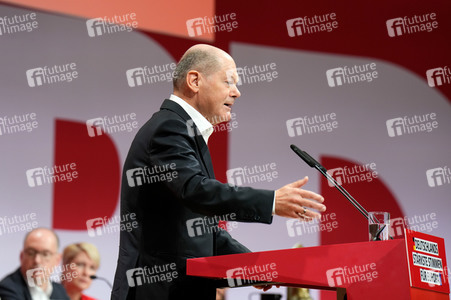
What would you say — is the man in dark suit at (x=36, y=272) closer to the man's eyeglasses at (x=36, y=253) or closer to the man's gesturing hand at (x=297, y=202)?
the man's eyeglasses at (x=36, y=253)

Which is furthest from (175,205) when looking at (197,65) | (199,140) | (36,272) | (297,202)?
(36,272)

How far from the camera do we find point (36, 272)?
4656 millimetres

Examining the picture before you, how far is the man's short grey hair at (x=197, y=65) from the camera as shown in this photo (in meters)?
2.36

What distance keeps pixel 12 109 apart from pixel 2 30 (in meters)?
0.66

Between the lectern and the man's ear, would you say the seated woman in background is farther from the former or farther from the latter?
the lectern

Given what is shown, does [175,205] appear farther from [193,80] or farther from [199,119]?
[193,80]

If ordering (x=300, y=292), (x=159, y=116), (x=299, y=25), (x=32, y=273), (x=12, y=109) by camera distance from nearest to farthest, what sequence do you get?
(x=159, y=116)
(x=32, y=273)
(x=12, y=109)
(x=300, y=292)
(x=299, y=25)

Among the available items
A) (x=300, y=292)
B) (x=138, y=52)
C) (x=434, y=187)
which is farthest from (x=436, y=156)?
(x=138, y=52)

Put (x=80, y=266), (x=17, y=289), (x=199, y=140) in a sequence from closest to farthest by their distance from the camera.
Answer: (x=199, y=140) → (x=17, y=289) → (x=80, y=266)

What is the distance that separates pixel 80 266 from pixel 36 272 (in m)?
0.44

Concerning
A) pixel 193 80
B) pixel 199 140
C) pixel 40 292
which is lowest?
pixel 40 292

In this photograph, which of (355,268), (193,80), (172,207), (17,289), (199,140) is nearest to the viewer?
(355,268)

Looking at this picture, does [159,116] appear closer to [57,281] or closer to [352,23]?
[57,281]

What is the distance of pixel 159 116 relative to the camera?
2.13 meters
